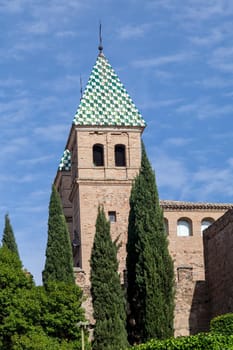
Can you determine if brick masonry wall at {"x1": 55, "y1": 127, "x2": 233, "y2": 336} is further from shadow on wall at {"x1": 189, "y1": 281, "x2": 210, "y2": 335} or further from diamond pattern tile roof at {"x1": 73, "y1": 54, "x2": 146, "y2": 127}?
shadow on wall at {"x1": 189, "y1": 281, "x2": 210, "y2": 335}

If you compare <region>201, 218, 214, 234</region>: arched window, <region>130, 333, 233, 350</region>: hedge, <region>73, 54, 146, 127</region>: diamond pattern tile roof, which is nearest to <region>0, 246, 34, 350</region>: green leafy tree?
<region>130, 333, 233, 350</region>: hedge

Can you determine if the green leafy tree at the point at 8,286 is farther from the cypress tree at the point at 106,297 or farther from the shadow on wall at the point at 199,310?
the shadow on wall at the point at 199,310

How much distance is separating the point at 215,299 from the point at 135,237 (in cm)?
457

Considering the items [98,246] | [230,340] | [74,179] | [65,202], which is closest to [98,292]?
[98,246]

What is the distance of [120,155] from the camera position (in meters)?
58.6

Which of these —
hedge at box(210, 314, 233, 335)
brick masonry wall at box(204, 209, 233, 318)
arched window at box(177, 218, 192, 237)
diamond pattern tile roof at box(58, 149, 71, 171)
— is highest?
diamond pattern tile roof at box(58, 149, 71, 171)

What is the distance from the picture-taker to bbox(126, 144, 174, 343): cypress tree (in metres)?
39.1

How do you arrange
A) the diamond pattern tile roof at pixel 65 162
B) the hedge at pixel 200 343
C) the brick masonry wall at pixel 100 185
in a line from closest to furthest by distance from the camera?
the hedge at pixel 200 343 < the brick masonry wall at pixel 100 185 < the diamond pattern tile roof at pixel 65 162

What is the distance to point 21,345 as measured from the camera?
3653 cm

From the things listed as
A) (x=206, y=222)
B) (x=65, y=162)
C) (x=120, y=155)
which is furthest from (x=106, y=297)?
(x=65, y=162)

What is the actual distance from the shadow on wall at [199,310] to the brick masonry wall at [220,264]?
25 centimetres

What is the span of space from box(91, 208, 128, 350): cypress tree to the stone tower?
16189 mm

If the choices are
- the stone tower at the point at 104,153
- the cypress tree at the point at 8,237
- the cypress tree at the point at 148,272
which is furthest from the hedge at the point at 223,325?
the stone tower at the point at 104,153

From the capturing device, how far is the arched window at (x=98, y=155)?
2292 inches
